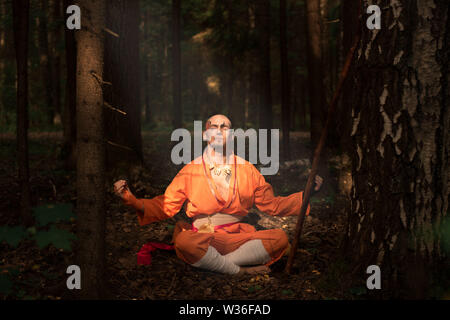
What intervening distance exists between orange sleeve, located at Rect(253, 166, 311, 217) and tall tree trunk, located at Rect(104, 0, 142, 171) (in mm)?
2536

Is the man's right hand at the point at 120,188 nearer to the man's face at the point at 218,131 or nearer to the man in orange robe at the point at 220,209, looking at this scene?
the man in orange robe at the point at 220,209

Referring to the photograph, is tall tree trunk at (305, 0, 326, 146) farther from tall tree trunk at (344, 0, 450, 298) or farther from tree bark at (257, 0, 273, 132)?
tall tree trunk at (344, 0, 450, 298)

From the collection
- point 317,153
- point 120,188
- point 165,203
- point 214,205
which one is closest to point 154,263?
point 165,203

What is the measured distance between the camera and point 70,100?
8.39 meters

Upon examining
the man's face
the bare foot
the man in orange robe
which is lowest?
the bare foot

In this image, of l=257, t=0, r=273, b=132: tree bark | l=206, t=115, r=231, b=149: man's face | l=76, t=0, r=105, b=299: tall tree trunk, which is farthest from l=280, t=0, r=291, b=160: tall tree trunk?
l=76, t=0, r=105, b=299: tall tree trunk

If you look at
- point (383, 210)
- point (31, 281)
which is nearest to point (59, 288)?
point (31, 281)

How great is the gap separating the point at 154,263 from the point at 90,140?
1.90 metres

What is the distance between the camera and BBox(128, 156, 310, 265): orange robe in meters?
4.37

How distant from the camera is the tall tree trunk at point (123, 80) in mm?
6414

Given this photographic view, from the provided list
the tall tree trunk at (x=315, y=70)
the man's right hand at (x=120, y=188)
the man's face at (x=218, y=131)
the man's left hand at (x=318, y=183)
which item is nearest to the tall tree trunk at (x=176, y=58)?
the tall tree trunk at (x=315, y=70)

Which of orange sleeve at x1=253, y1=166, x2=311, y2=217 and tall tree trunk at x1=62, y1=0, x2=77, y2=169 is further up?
tall tree trunk at x1=62, y1=0, x2=77, y2=169
